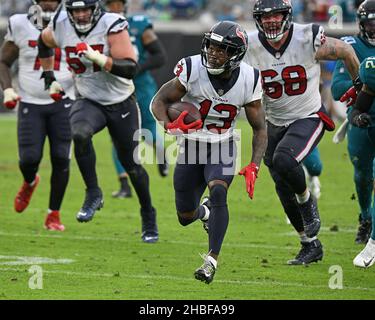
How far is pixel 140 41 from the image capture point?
9.90m

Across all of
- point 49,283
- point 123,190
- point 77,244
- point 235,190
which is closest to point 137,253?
point 77,244

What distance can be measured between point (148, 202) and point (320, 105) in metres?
1.59

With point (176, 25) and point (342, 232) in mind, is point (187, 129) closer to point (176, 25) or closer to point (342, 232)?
point (342, 232)

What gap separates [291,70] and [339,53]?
339 mm

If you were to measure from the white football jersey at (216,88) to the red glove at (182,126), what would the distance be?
302mm

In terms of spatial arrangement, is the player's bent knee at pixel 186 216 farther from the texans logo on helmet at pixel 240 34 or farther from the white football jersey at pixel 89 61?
the white football jersey at pixel 89 61

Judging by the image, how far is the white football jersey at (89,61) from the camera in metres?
7.30

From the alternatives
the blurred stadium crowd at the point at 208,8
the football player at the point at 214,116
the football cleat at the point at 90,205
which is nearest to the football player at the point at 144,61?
the football cleat at the point at 90,205

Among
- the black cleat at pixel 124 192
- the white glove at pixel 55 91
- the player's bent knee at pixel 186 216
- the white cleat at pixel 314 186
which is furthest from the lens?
the black cleat at pixel 124 192

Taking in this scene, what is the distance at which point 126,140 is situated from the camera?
742 cm

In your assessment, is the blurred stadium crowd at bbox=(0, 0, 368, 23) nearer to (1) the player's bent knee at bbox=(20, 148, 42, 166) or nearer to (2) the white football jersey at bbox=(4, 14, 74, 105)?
(2) the white football jersey at bbox=(4, 14, 74, 105)

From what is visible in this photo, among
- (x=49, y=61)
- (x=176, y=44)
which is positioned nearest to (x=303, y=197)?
(x=49, y=61)

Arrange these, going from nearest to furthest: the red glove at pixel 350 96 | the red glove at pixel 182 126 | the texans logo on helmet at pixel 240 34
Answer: the red glove at pixel 182 126 < the texans logo on helmet at pixel 240 34 < the red glove at pixel 350 96

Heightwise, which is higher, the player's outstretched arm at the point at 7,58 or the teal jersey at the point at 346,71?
the player's outstretched arm at the point at 7,58
